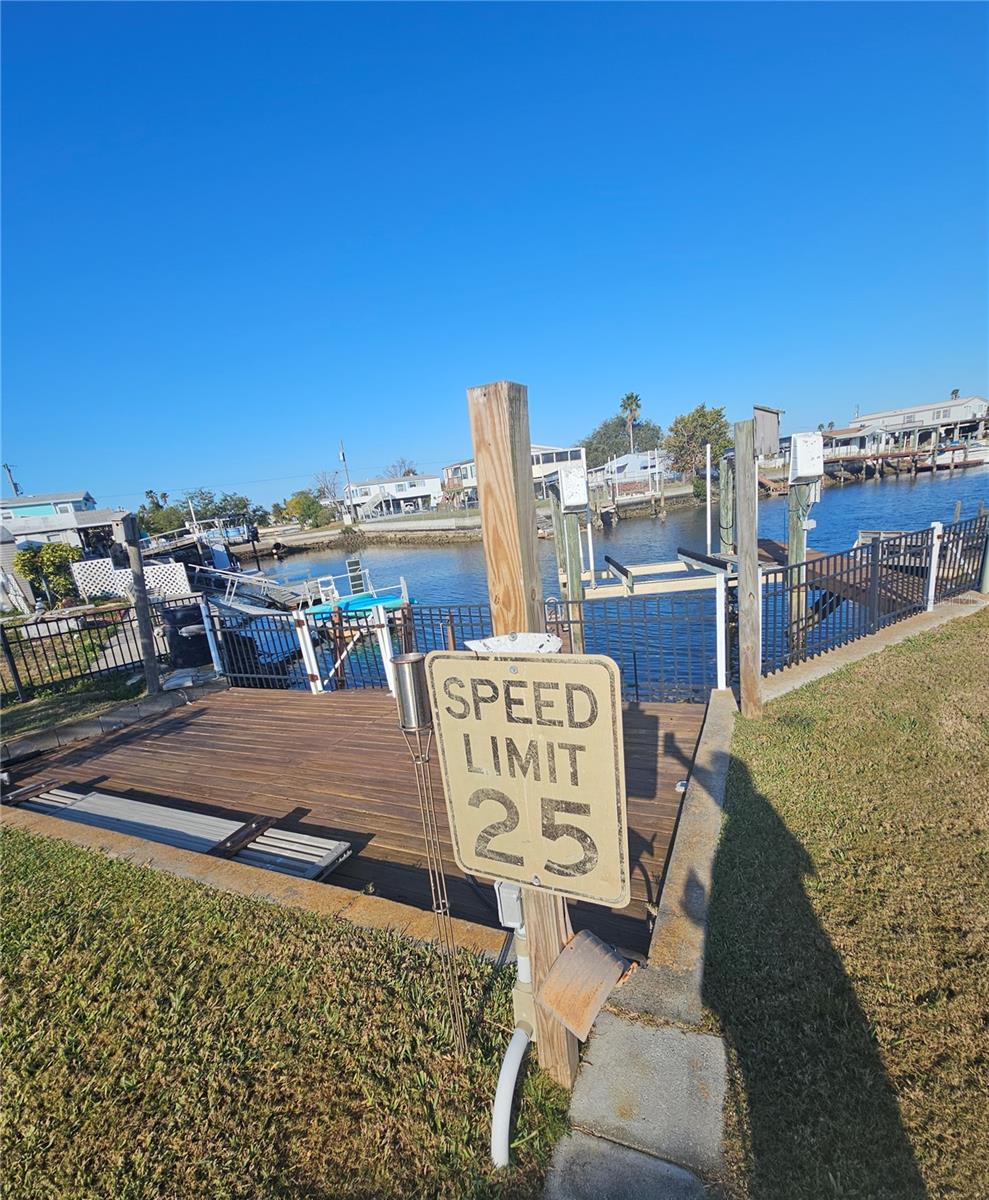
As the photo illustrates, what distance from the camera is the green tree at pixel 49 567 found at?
22438mm

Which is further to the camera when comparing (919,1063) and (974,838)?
(974,838)

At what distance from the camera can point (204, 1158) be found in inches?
75.4

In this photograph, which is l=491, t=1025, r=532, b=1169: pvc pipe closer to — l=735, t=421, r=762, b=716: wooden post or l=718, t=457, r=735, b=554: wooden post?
l=735, t=421, r=762, b=716: wooden post

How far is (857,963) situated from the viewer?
8.34ft

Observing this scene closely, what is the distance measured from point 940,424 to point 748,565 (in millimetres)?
80647

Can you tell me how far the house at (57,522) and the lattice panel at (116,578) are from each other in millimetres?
4883

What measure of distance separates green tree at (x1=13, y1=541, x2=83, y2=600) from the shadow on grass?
28111 mm

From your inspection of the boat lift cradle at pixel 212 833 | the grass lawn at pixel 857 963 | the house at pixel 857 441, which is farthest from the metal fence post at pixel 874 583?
the house at pixel 857 441

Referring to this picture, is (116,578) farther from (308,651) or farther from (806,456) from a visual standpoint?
(806,456)

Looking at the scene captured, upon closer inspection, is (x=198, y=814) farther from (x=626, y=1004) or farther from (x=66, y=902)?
(x=626, y=1004)

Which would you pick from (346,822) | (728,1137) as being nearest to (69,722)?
(346,822)

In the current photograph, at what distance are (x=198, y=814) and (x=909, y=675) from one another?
24.0 ft

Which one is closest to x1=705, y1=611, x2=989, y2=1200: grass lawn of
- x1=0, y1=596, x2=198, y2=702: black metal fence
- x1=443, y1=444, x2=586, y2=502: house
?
x1=0, y1=596, x2=198, y2=702: black metal fence

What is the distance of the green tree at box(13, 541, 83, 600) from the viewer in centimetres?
2244
